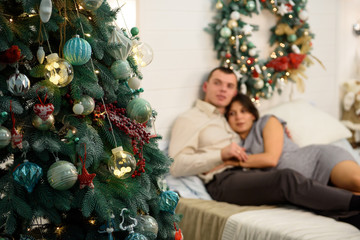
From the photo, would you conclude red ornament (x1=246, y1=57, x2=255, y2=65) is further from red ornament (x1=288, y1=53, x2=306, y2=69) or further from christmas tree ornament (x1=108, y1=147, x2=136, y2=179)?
christmas tree ornament (x1=108, y1=147, x2=136, y2=179)

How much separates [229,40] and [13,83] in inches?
86.5

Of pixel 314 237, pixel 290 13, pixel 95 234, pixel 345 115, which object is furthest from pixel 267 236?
pixel 345 115

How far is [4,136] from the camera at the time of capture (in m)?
1.32

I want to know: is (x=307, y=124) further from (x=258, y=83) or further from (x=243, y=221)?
(x=243, y=221)

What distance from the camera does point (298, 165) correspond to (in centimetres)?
298

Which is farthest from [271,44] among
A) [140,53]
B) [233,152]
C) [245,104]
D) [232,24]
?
[140,53]

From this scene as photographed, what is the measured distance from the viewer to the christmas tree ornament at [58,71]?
4.59 feet

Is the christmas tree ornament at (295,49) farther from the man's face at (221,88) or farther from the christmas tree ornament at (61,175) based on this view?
the christmas tree ornament at (61,175)

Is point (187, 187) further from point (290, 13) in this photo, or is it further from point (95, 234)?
point (290, 13)

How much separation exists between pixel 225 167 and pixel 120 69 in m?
1.57

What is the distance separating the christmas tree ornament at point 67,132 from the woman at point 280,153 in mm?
1605

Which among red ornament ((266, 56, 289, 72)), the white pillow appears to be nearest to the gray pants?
the white pillow

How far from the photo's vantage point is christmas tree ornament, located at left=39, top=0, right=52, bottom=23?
52.0 inches

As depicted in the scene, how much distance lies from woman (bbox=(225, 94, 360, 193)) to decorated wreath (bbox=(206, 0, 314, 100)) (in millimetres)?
271
